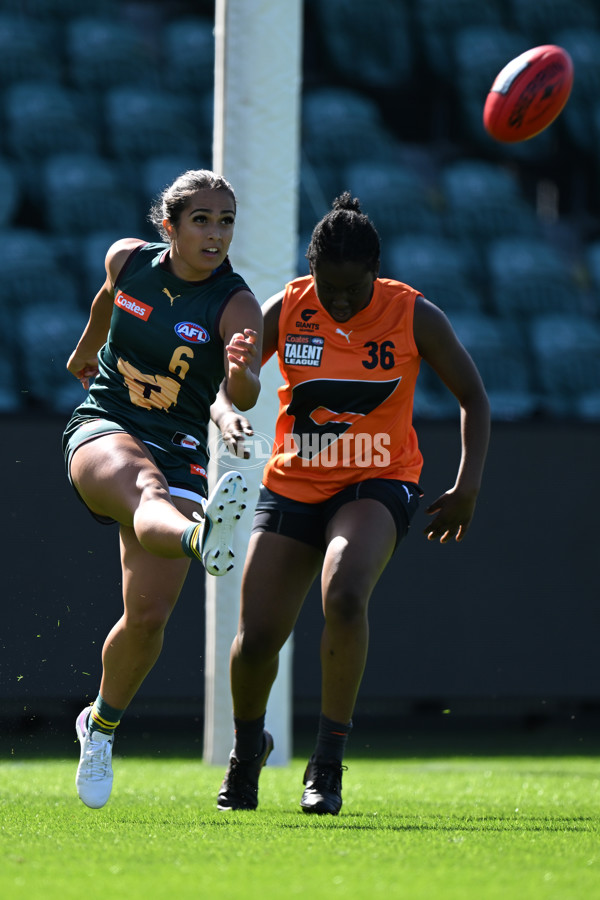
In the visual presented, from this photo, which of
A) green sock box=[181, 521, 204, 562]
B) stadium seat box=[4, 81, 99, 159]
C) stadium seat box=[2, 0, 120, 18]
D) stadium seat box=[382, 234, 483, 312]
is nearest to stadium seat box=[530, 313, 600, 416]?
stadium seat box=[382, 234, 483, 312]

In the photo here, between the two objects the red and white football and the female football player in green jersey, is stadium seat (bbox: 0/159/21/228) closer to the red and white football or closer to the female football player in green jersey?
the red and white football

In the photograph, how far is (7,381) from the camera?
10992mm

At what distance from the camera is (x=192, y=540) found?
11.0 feet

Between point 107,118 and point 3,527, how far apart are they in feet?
24.2

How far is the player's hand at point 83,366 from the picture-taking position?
4418 millimetres

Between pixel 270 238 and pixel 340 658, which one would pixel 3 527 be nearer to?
pixel 270 238

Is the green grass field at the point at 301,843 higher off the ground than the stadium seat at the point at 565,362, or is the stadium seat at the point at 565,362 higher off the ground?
the stadium seat at the point at 565,362

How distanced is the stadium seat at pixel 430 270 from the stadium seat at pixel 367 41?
2790 mm

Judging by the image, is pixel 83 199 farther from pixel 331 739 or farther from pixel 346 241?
pixel 331 739

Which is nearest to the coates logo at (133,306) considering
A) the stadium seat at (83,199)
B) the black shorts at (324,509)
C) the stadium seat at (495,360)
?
the black shorts at (324,509)

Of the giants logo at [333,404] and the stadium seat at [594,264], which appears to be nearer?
the giants logo at [333,404]

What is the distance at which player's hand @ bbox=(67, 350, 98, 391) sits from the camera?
4.42 m

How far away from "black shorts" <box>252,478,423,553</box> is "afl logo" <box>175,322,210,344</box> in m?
0.64

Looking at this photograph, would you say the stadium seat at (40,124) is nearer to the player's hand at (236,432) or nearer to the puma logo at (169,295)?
the puma logo at (169,295)
